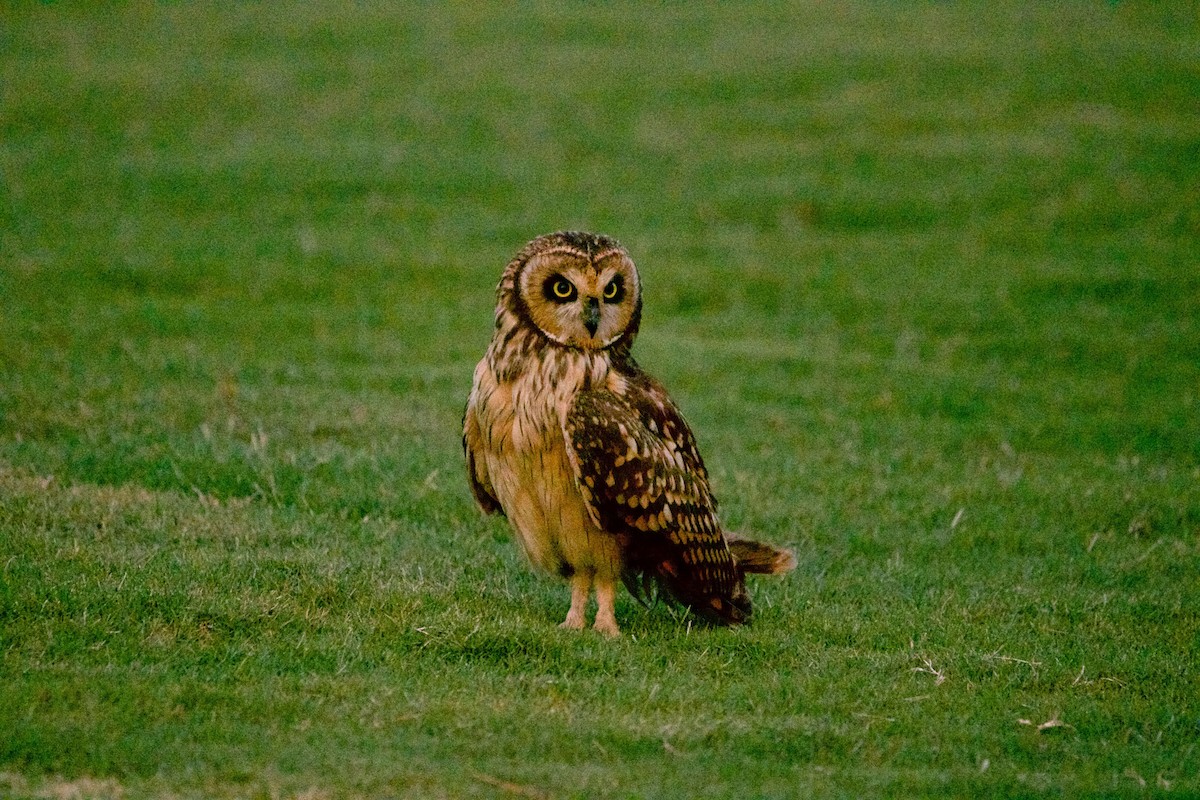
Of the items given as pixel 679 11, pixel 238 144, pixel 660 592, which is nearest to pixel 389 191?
pixel 238 144

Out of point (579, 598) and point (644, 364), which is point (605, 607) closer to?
point (579, 598)

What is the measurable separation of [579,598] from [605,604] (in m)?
0.13

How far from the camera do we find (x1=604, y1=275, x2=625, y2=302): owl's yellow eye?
7.43 m

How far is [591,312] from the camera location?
7.38m

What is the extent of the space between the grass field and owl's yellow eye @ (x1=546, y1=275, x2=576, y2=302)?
5.07 ft

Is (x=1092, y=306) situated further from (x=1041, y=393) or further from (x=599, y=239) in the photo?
(x=599, y=239)

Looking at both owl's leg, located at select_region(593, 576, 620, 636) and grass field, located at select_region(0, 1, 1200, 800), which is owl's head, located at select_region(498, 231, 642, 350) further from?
grass field, located at select_region(0, 1, 1200, 800)

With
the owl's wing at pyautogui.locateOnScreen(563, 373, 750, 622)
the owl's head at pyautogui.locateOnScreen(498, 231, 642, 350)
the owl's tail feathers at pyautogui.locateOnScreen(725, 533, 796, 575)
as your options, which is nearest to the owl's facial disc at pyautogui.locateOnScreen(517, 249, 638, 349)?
the owl's head at pyautogui.locateOnScreen(498, 231, 642, 350)

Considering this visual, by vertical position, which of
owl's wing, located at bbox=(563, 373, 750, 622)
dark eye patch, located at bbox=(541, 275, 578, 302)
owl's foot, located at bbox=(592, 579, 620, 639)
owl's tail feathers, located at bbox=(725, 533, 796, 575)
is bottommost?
owl's foot, located at bbox=(592, 579, 620, 639)

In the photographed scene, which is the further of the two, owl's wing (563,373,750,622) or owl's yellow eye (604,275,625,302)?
owl's yellow eye (604,275,625,302)

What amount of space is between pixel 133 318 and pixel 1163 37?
20.8 m

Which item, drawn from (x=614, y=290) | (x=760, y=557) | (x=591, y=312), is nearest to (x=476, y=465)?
(x=591, y=312)

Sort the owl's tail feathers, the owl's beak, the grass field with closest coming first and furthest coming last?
the grass field < the owl's beak < the owl's tail feathers

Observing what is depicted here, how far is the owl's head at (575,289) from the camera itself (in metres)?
7.32
